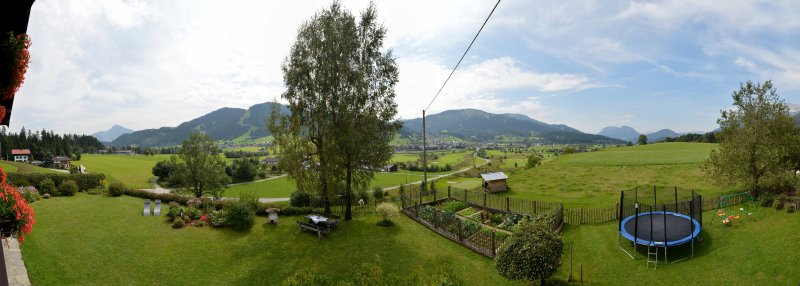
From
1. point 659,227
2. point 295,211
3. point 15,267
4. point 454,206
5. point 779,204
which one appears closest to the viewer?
point 15,267

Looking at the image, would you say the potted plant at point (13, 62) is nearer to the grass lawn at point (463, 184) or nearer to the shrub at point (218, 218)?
the shrub at point (218, 218)

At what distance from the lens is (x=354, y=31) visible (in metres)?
24.2

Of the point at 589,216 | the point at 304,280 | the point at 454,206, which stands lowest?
the point at 454,206

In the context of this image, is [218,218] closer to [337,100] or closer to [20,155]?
[337,100]

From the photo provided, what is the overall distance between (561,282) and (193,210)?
84.4 ft

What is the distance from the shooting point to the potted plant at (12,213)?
5.98 meters

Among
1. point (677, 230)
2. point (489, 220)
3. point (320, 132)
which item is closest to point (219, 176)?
point (320, 132)

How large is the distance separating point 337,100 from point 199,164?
108 ft

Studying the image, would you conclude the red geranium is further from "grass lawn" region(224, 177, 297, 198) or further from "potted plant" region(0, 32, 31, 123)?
"grass lawn" region(224, 177, 297, 198)

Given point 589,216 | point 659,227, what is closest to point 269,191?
point 589,216

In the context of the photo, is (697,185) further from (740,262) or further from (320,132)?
(320,132)

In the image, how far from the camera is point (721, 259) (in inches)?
610

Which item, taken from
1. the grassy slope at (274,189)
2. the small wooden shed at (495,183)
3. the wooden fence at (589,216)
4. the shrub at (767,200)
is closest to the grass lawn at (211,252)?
the wooden fence at (589,216)

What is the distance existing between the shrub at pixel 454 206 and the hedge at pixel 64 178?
38.8 m
